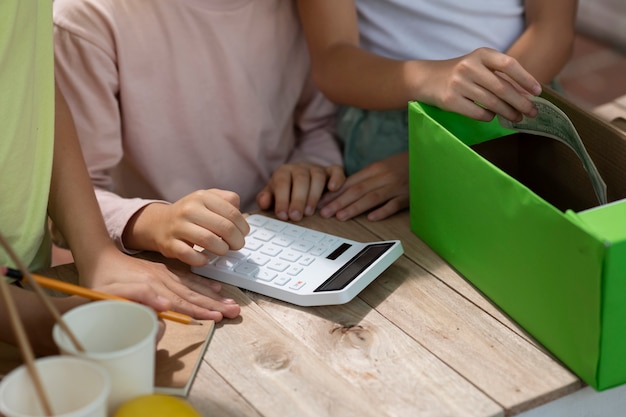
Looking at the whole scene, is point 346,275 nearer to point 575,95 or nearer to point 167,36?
point 167,36

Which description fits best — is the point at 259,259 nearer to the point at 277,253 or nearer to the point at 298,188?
the point at 277,253

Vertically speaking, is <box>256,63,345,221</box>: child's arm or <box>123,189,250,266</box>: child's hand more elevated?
<box>123,189,250,266</box>: child's hand

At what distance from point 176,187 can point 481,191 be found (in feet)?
1.86

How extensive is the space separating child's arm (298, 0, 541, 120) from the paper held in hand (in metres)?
0.01

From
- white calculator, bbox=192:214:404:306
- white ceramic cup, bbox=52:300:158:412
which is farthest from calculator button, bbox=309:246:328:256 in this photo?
white ceramic cup, bbox=52:300:158:412

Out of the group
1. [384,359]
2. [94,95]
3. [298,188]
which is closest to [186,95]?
[94,95]

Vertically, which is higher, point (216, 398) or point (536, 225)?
point (536, 225)

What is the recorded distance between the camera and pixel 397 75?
Result: 46.2 inches

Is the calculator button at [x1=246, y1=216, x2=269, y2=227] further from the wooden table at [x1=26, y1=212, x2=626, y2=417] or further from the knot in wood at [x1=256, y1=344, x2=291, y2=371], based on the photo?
the knot in wood at [x1=256, y1=344, x2=291, y2=371]

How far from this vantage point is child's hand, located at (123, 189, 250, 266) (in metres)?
1.00

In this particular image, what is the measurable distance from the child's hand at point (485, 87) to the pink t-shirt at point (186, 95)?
0.30 m

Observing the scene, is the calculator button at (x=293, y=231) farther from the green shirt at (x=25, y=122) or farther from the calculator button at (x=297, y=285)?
the green shirt at (x=25, y=122)

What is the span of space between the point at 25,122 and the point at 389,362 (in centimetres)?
47

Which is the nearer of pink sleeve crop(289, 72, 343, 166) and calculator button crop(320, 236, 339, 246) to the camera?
calculator button crop(320, 236, 339, 246)
